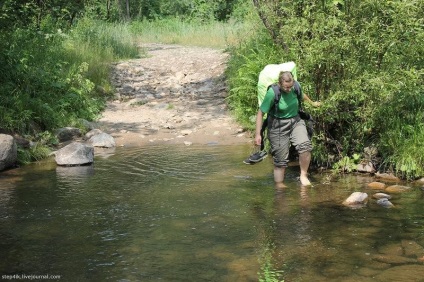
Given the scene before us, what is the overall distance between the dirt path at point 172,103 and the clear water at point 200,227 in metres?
2.77

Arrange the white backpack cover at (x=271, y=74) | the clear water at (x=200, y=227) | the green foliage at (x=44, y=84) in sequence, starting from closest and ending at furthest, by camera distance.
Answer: the clear water at (x=200, y=227)
the white backpack cover at (x=271, y=74)
the green foliage at (x=44, y=84)

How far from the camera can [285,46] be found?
915cm

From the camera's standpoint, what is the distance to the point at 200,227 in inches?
235

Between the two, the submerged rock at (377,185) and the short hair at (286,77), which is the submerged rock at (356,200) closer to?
the submerged rock at (377,185)

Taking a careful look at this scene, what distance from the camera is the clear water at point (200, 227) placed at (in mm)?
4848

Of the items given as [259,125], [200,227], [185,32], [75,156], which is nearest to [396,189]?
[259,125]

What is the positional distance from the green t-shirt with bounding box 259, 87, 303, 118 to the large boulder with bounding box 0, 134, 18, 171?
13.9ft

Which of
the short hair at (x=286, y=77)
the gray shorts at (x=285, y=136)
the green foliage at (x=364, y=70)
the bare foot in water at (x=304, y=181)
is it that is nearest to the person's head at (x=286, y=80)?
the short hair at (x=286, y=77)

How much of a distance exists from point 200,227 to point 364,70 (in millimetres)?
3397

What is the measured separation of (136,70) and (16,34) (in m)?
4.60

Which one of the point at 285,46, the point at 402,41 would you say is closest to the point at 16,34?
the point at 285,46

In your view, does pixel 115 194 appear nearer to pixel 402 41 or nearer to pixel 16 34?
pixel 402 41

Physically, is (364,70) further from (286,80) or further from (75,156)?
(75,156)

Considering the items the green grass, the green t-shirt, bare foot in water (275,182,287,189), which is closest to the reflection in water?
bare foot in water (275,182,287,189)
